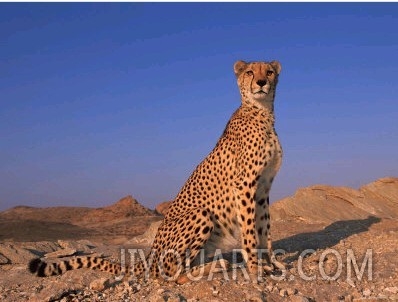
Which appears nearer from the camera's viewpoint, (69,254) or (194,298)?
(194,298)

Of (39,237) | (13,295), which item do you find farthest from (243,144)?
(39,237)

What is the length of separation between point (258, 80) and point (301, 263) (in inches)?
81.8

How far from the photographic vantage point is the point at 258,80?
16.6 feet

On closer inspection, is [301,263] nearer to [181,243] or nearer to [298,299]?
[298,299]

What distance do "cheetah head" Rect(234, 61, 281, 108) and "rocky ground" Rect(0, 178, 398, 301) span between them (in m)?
1.79

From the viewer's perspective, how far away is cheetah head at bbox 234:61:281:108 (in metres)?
5.10

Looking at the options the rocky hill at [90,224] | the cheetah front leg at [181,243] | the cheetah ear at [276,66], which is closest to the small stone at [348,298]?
the cheetah front leg at [181,243]

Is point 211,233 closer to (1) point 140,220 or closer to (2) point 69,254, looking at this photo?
(2) point 69,254

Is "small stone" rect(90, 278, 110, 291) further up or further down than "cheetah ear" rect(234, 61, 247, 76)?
further down

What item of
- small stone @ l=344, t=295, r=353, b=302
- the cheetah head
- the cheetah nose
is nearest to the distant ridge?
the cheetah head

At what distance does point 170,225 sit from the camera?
4879 millimetres

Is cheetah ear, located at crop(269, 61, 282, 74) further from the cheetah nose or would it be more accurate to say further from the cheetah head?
the cheetah nose

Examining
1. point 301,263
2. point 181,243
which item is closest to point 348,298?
point 301,263

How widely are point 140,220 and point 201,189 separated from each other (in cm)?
1090
